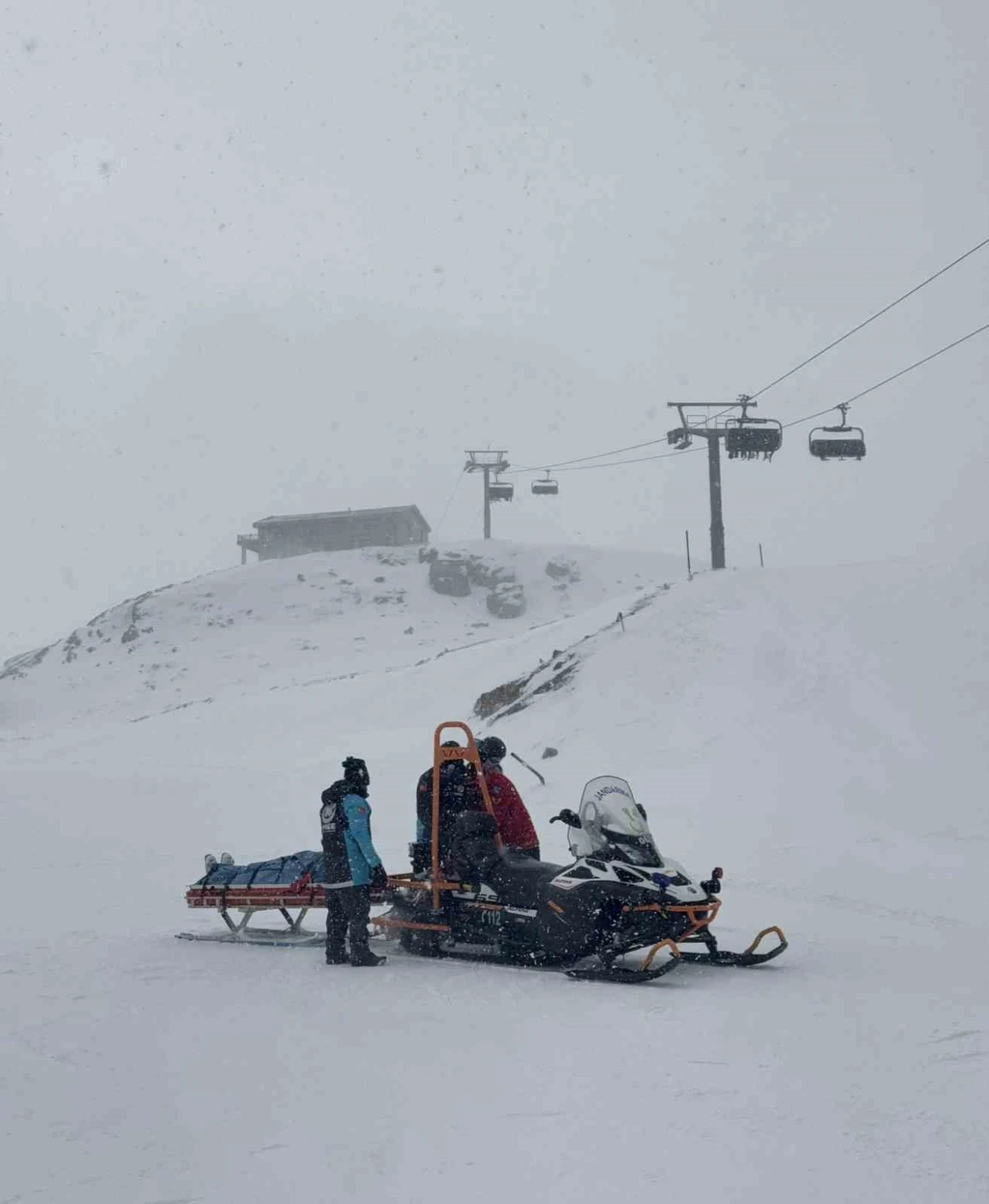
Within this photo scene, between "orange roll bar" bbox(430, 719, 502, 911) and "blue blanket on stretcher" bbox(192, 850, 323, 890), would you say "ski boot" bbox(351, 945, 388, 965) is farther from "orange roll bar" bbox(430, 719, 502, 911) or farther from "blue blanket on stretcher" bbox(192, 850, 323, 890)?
"blue blanket on stretcher" bbox(192, 850, 323, 890)

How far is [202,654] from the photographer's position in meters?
52.2

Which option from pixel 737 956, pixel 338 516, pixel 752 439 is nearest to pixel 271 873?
pixel 737 956

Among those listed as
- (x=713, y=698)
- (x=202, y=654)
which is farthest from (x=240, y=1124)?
(x=202, y=654)

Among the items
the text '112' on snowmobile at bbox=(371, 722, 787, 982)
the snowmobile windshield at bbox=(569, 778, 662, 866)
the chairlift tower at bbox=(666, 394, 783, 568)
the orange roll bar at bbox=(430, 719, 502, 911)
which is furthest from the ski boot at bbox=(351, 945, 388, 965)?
the chairlift tower at bbox=(666, 394, 783, 568)

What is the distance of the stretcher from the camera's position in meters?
9.65

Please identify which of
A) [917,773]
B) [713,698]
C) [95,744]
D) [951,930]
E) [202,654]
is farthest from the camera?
[202,654]

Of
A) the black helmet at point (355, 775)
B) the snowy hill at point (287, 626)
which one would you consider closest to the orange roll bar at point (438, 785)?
the black helmet at point (355, 775)

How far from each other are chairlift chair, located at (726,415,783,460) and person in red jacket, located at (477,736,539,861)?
21.0 meters

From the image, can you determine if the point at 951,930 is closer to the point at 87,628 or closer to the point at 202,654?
the point at 202,654

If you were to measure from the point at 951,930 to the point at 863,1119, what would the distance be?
16.9ft

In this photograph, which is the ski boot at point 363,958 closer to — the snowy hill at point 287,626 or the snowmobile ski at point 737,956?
the snowmobile ski at point 737,956

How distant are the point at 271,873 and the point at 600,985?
343 cm

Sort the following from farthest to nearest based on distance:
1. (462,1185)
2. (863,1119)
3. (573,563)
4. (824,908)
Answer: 1. (573,563)
2. (824,908)
3. (863,1119)
4. (462,1185)

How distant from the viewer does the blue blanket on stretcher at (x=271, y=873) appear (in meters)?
9.72
